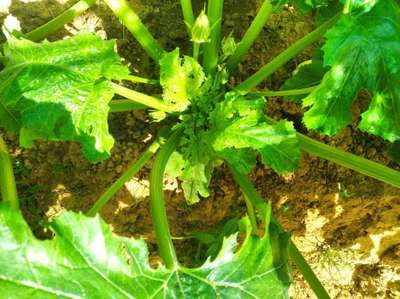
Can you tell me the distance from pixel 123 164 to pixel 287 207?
855 mm

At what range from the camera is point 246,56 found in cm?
304

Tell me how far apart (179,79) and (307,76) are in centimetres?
68

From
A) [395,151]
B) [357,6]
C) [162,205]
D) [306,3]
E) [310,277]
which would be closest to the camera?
[357,6]

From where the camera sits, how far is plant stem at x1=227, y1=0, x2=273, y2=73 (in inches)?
99.7

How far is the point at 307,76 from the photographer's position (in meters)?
2.79

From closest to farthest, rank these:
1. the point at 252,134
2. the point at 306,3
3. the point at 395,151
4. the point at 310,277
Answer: the point at 306,3, the point at 252,134, the point at 310,277, the point at 395,151

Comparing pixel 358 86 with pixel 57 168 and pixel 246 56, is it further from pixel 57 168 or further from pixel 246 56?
pixel 57 168

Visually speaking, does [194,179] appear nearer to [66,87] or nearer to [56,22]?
[66,87]

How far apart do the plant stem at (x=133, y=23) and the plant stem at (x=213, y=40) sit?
0.19m

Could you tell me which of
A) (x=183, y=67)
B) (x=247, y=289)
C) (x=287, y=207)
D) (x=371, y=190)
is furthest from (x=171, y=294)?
(x=371, y=190)

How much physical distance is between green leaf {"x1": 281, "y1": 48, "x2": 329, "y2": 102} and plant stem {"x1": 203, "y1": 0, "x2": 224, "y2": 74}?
0.37m

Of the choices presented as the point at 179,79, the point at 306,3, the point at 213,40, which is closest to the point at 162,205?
the point at 179,79

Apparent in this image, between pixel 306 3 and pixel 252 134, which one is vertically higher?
pixel 306 3

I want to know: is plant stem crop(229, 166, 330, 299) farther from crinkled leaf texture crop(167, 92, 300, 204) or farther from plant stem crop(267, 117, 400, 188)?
plant stem crop(267, 117, 400, 188)
